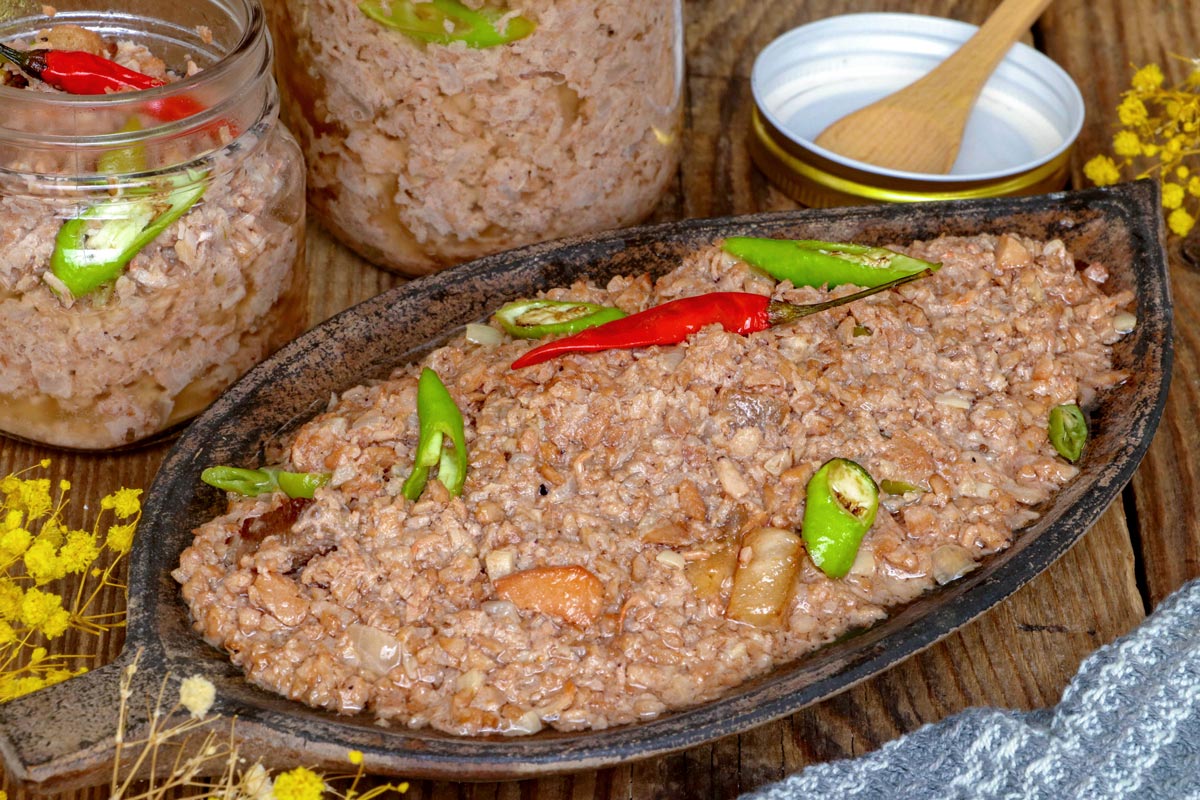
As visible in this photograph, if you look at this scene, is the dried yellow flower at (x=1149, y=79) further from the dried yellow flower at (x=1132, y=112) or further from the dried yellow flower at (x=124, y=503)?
the dried yellow flower at (x=124, y=503)

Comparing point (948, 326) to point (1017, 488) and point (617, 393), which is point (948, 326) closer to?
point (1017, 488)

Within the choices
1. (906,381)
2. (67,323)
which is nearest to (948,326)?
(906,381)

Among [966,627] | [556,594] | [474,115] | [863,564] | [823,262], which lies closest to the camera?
[556,594]

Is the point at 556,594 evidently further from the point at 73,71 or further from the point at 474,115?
the point at 73,71

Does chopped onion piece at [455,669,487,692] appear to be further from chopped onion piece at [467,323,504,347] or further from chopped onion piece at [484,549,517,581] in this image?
chopped onion piece at [467,323,504,347]

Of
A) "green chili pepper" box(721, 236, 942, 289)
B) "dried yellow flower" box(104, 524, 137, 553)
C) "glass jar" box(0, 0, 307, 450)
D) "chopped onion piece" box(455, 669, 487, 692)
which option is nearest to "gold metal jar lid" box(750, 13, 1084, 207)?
"green chili pepper" box(721, 236, 942, 289)

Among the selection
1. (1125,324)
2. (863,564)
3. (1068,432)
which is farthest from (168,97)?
(1125,324)
